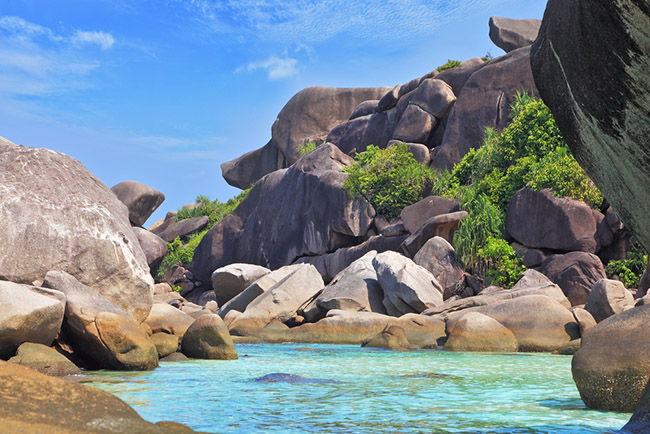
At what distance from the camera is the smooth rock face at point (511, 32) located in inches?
1474

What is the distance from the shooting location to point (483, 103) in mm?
29797

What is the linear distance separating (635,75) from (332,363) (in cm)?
977

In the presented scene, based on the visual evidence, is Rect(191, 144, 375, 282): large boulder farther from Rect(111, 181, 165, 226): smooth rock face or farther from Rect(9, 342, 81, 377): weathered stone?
Rect(9, 342, 81, 377): weathered stone

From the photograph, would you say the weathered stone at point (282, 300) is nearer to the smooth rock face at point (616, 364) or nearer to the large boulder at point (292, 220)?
the large boulder at point (292, 220)

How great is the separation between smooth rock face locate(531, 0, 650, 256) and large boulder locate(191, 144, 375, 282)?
24840 mm

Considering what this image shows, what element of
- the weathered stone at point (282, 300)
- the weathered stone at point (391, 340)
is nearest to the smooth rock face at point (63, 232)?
the weathered stone at point (391, 340)

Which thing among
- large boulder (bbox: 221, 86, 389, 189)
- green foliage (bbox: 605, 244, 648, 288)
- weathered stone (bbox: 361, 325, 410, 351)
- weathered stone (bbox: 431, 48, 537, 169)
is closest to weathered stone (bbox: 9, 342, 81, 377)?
weathered stone (bbox: 361, 325, 410, 351)

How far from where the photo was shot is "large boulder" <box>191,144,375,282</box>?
30469 millimetres

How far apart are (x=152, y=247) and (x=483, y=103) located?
20.5 m

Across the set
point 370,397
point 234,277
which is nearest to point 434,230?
point 234,277

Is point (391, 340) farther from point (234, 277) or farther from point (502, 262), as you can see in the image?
point (234, 277)

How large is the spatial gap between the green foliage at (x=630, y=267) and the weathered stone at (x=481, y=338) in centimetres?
652

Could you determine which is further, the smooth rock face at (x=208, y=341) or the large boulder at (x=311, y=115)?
the large boulder at (x=311, y=115)

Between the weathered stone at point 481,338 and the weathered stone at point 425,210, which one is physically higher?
the weathered stone at point 425,210
